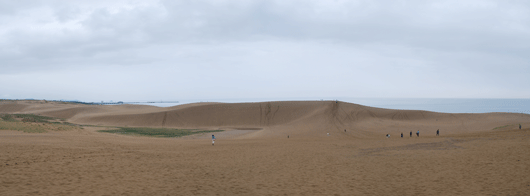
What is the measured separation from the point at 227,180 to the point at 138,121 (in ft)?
148

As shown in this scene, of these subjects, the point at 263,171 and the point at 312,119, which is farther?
the point at 312,119

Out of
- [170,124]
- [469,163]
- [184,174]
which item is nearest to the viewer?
[184,174]

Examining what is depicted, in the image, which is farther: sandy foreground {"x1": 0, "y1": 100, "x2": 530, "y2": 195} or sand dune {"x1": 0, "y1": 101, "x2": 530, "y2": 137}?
sand dune {"x1": 0, "y1": 101, "x2": 530, "y2": 137}

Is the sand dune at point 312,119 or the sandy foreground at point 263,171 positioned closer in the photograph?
the sandy foreground at point 263,171

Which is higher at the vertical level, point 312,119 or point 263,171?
point 312,119

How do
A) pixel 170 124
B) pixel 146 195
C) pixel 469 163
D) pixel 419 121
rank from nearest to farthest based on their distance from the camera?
pixel 146 195, pixel 469 163, pixel 419 121, pixel 170 124

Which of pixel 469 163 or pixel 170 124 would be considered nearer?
pixel 469 163

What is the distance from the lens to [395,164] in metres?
13.2

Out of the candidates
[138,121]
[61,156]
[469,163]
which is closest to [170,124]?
[138,121]

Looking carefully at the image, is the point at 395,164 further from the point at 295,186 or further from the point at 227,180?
the point at 227,180

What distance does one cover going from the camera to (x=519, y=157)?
13.1 m

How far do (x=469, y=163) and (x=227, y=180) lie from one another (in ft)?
32.4

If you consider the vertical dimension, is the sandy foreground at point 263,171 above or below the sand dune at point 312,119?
below

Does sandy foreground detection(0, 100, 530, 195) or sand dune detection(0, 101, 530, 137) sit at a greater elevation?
sand dune detection(0, 101, 530, 137)
